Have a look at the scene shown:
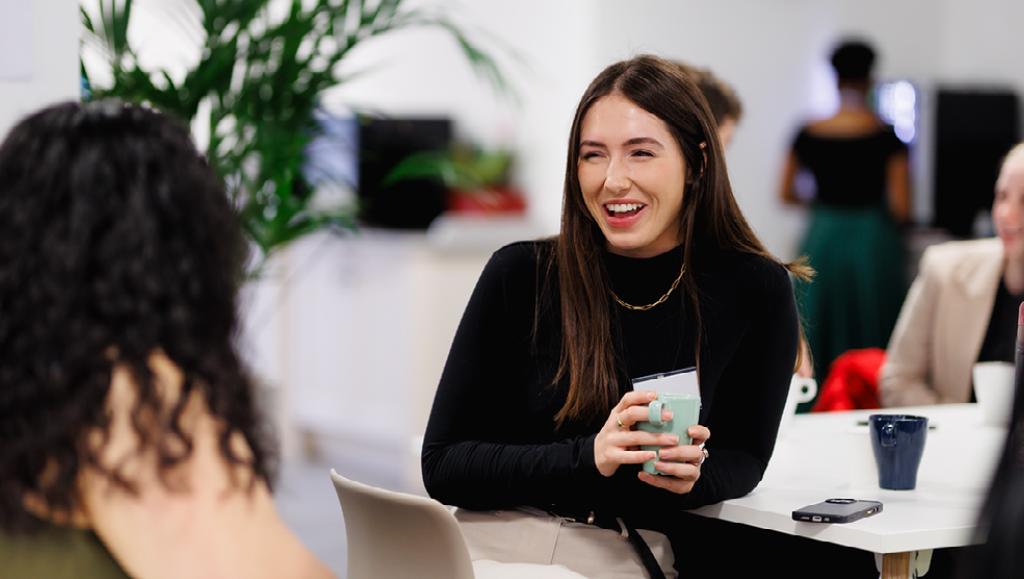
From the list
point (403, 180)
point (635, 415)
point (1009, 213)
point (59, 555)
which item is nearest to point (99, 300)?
point (59, 555)

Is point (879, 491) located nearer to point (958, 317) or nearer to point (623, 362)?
point (623, 362)

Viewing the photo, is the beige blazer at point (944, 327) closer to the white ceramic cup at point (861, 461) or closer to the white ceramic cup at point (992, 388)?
the white ceramic cup at point (992, 388)

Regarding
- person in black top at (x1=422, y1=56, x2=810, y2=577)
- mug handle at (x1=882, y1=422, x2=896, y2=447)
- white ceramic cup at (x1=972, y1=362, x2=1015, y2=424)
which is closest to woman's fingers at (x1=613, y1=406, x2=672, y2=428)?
person in black top at (x1=422, y1=56, x2=810, y2=577)

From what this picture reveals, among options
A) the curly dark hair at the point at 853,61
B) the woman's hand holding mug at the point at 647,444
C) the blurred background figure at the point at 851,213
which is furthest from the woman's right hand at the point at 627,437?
the curly dark hair at the point at 853,61

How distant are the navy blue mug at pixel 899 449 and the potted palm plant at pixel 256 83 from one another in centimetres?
127

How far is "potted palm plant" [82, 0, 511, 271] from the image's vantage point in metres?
2.30

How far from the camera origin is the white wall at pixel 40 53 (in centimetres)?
168

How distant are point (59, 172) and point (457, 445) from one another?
82 centimetres

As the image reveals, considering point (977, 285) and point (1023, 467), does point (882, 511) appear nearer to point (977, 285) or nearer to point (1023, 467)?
point (1023, 467)

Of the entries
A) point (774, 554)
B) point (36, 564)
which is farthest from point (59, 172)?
point (774, 554)

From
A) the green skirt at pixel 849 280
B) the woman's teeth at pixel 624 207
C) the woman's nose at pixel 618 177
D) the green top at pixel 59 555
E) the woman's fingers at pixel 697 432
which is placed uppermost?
the woman's nose at pixel 618 177

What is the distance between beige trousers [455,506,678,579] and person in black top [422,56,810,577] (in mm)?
18

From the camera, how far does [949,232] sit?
5477 millimetres

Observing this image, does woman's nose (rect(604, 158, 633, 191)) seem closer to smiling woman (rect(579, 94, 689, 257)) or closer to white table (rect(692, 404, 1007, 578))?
smiling woman (rect(579, 94, 689, 257))
